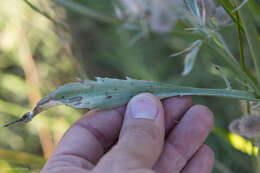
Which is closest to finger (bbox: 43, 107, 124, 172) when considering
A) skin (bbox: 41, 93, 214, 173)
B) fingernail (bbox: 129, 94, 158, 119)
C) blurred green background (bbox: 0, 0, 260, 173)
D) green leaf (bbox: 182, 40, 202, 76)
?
skin (bbox: 41, 93, 214, 173)

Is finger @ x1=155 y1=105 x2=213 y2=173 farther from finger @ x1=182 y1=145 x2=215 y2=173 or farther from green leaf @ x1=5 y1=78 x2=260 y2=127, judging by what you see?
green leaf @ x1=5 y1=78 x2=260 y2=127

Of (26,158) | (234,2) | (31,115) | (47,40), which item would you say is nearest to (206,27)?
(234,2)

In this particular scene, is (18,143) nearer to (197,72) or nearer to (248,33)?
(197,72)

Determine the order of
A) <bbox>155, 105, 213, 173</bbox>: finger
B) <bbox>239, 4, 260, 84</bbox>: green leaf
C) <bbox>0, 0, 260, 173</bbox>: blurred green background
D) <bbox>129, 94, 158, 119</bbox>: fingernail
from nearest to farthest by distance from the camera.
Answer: <bbox>239, 4, 260, 84</bbox>: green leaf < <bbox>129, 94, 158, 119</bbox>: fingernail < <bbox>155, 105, 213, 173</bbox>: finger < <bbox>0, 0, 260, 173</bbox>: blurred green background

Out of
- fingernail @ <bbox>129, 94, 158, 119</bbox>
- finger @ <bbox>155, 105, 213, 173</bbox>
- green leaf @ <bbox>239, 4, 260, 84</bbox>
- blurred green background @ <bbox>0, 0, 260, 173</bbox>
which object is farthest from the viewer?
blurred green background @ <bbox>0, 0, 260, 173</bbox>

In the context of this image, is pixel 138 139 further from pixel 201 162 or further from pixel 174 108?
pixel 201 162

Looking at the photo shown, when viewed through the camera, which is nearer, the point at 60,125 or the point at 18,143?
the point at 60,125

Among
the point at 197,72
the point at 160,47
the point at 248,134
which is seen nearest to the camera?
the point at 248,134
